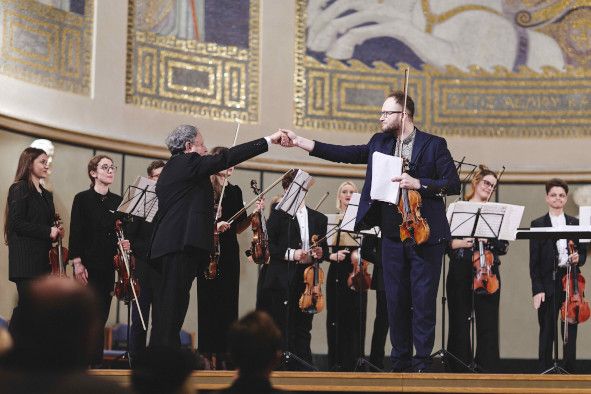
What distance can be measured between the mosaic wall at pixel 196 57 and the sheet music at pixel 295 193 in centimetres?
261

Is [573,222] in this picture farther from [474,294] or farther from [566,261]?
[474,294]

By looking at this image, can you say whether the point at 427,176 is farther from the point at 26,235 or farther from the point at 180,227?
the point at 26,235

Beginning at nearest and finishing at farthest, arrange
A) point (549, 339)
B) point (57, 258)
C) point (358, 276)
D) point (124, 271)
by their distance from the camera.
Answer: point (57, 258) < point (124, 271) < point (549, 339) < point (358, 276)

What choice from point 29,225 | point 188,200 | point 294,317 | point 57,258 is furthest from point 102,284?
point 294,317

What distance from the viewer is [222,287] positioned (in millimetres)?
6465

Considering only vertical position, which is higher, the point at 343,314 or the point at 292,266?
the point at 292,266

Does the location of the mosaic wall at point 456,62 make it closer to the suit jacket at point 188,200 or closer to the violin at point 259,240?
the violin at point 259,240

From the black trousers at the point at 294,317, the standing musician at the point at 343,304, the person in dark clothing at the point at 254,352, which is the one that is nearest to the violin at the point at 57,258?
the black trousers at the point at 294,317

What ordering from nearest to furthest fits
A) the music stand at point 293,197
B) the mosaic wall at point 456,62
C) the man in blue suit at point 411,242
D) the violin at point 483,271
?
the man in blue suit at point 411,242 → the music stand at point 293,197 → the violin at point 483,271 → the mosaic wall at point 456,62

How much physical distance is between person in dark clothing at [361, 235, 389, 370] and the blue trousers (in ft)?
5.93

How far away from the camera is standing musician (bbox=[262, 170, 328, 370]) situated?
23.7ft

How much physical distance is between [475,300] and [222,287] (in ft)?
6.77

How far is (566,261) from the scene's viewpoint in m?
7.00

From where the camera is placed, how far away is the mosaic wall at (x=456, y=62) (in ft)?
31.6
